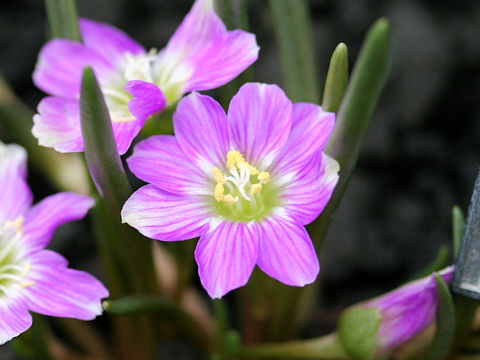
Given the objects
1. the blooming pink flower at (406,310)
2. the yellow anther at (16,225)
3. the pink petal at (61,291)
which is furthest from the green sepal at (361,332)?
the yellow anther at (16,225)

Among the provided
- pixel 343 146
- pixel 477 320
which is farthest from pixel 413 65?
pixel 343 146

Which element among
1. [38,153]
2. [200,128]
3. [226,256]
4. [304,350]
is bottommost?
[304,350]

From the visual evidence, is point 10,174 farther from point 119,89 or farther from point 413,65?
point 413,65

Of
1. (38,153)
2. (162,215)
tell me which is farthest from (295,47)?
(38,153)

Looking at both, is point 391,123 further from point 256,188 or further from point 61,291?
point 61,291

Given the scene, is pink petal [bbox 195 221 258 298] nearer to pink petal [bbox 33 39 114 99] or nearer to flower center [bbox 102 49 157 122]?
flower center [bbox 102 49 157 122]

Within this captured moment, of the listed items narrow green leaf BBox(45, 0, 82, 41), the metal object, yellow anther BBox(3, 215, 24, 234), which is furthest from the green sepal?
narrow green leaf BBox(45, 0, 82, 41)
